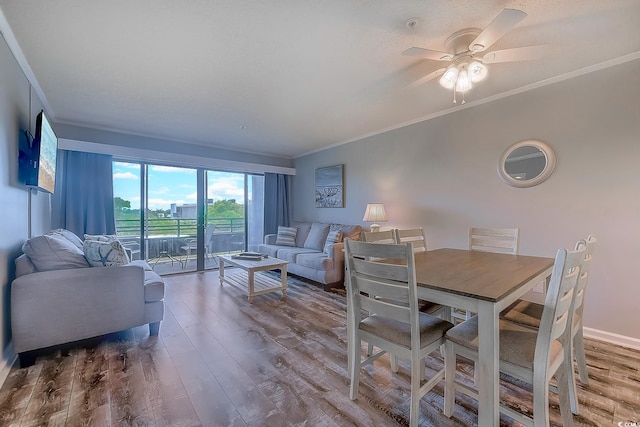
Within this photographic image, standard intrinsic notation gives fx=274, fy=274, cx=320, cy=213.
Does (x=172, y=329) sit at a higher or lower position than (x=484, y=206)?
lower

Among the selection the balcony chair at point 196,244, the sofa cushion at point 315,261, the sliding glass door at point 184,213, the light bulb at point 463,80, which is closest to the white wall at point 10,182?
the sliding glass door at point 184,213

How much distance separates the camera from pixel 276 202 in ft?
19.2

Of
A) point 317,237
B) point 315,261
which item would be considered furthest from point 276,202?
point 315,261

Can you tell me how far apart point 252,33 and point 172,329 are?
8.55ft

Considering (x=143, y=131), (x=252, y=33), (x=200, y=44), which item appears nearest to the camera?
(x=252, y=33)

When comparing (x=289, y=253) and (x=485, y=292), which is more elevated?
(x=485, y=292)

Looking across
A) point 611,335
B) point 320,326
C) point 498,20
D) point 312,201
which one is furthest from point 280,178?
point 611,335

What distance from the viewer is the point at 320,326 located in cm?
267

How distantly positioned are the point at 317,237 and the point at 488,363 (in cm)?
371

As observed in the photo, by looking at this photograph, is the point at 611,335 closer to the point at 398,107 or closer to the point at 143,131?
the point at 398,107

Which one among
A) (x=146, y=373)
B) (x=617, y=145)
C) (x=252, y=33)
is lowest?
(x=146, y=373)

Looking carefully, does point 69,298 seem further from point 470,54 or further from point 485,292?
point 470,54

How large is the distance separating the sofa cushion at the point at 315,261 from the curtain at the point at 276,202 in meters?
1.74

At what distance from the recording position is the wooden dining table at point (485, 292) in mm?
1182
